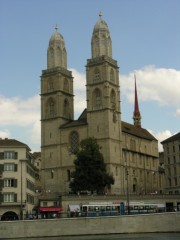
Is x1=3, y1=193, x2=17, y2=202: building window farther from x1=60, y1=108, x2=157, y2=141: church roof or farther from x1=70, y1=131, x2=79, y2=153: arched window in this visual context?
x1=60, y1=108, x2=157, y2=141: church roof

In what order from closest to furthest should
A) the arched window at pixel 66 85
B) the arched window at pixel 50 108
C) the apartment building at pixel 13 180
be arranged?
the apartment building at pixel 13 180
the arched window at pixel 50 108
the arched window at pixel 66 85

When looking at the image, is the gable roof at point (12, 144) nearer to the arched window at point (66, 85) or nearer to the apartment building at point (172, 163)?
the arched window at point (66, 85)

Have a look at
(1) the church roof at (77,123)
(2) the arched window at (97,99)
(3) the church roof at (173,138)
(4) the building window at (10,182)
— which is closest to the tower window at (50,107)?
(1) the church roof at (77,123)

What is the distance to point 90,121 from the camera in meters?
125

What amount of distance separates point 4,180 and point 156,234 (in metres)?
28.2

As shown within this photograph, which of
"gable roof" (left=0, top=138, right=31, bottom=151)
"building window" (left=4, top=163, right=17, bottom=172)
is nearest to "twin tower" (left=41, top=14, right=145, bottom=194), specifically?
"gable roof" (left=0, top=138, right=31, bottom=151)

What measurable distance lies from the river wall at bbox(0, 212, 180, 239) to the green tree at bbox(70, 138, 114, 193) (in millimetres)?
33185

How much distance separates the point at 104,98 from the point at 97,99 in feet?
8.92

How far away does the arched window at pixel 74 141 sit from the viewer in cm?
12638

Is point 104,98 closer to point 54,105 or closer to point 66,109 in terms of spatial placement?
point 66,109

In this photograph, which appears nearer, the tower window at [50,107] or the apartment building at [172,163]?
the tower window at [50,107]

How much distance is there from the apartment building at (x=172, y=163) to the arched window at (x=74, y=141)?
81.6 feet

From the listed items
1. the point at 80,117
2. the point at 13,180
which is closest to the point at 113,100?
the point at 80,117

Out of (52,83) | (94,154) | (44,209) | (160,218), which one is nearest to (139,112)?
(52,83)
